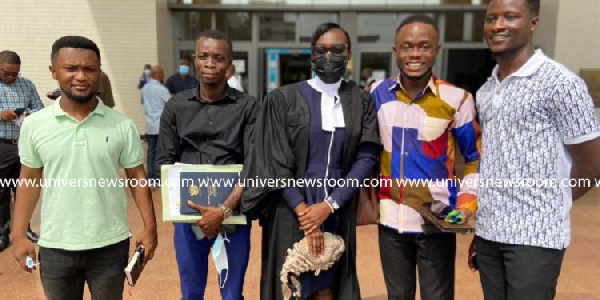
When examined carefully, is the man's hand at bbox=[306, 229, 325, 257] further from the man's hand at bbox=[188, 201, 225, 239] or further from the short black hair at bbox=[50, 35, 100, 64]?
the short black hair at bbox=[50, 35, 100, 64]

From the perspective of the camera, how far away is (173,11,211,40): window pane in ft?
37.6

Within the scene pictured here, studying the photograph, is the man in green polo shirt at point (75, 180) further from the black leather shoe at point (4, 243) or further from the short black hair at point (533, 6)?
the black leather shoe at point (4, 243)

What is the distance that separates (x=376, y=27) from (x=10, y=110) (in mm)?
8813

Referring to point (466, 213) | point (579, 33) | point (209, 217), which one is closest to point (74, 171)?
point (209, 217)

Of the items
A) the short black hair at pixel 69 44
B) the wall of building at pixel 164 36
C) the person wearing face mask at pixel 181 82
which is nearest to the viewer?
the short black hair at pixel 69 44

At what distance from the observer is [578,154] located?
6.41ft

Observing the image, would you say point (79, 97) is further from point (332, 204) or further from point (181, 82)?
point (181, 82)

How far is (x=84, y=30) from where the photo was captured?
10312mm

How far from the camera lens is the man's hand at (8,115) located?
4355 millimetres

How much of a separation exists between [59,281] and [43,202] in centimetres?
38

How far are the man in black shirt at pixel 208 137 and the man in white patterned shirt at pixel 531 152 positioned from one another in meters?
1.30

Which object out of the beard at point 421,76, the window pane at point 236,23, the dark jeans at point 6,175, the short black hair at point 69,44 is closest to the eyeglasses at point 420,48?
the beard at point 421,76

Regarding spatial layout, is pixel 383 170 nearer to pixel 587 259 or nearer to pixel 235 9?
pixel 587 259

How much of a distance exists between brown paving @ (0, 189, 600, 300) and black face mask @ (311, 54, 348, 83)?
2.03 metres
